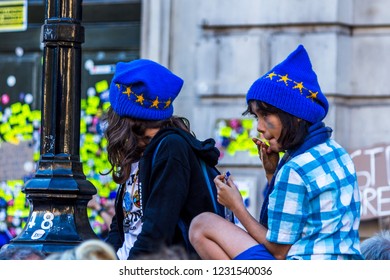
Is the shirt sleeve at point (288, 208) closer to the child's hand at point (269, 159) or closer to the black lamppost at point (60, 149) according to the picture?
the child's hand at point (269, 159)

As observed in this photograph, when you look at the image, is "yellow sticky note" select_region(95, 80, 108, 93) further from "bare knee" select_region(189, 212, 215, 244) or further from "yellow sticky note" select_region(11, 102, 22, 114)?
"bare knee" select_region(189, 212, 215, 244)

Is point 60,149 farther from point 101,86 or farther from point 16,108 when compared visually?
point 16,108

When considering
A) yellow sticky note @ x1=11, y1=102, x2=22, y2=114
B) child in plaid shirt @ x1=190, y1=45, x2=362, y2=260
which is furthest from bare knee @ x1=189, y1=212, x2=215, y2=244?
yellow sticky note @ x1=11, y1=102, x2=22, y2=114

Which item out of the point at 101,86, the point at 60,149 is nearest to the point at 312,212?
the point at 60,149

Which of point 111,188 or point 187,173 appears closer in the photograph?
point 187,173

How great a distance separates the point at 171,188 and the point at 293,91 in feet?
2.19

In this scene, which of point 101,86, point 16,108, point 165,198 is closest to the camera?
point 165,198

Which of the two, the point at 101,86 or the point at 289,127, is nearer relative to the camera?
the point at 289,127

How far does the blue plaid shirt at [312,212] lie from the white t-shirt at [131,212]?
2.43ft

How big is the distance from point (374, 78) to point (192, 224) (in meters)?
4.49

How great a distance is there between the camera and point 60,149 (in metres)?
5.57
